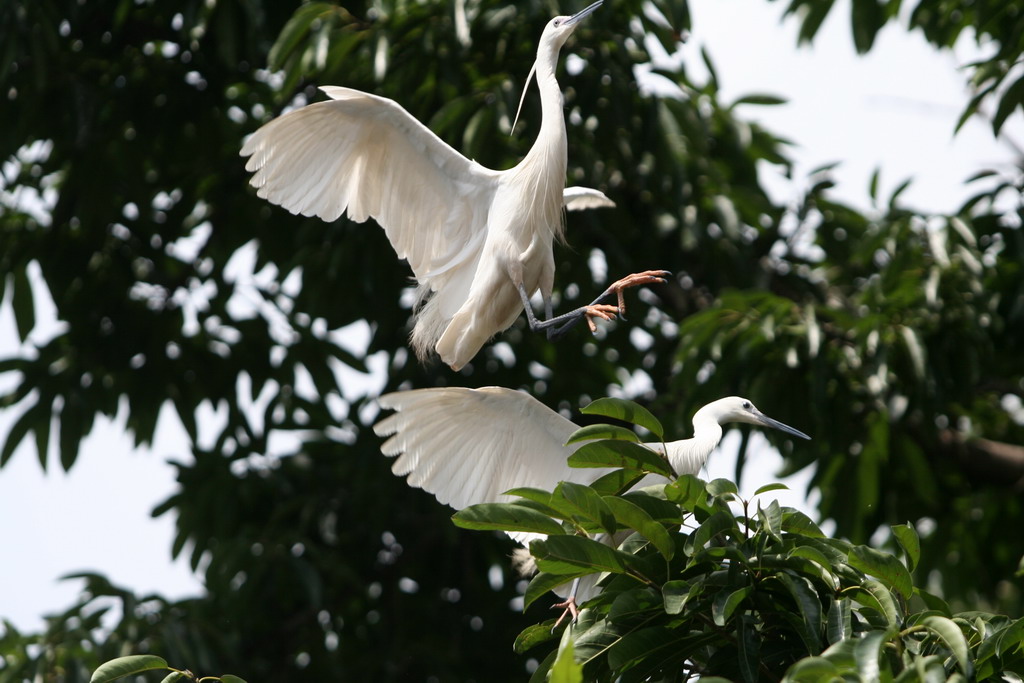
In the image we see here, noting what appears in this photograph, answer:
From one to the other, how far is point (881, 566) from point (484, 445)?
172 centimetres

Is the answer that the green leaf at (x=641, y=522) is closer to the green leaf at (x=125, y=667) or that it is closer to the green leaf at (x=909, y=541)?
the green leaf at (x=909, y=541)

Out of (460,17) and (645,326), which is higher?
(460,17)

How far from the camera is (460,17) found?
5.37 metres

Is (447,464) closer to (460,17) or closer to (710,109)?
(460,17)

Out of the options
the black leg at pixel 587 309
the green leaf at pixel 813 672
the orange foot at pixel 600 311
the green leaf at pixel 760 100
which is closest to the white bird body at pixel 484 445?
the black leg at pixel 587 309

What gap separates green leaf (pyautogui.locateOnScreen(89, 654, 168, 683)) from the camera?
3117 mm

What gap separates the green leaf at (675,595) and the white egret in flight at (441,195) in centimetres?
108

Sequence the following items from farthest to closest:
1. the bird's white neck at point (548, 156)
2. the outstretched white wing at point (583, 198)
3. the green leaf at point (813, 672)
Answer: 1. the outstretched white wing at point (583, 198)
2. the bird's white neck at point (548, 156)
3. the green leaf at point (813, 672)

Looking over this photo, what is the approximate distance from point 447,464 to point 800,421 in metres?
2.23

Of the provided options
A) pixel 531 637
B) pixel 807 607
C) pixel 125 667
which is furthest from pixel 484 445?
pixel 807 607

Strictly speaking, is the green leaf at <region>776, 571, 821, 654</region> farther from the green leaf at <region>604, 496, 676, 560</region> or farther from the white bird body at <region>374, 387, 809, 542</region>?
the white bird body at <region>374, 387, 809, 542</region>

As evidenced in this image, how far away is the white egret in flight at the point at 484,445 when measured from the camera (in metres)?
4.42

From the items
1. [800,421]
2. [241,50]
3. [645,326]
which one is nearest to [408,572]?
[645,326]

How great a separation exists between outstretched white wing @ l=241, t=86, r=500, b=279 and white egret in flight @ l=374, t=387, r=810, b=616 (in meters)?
0.45
